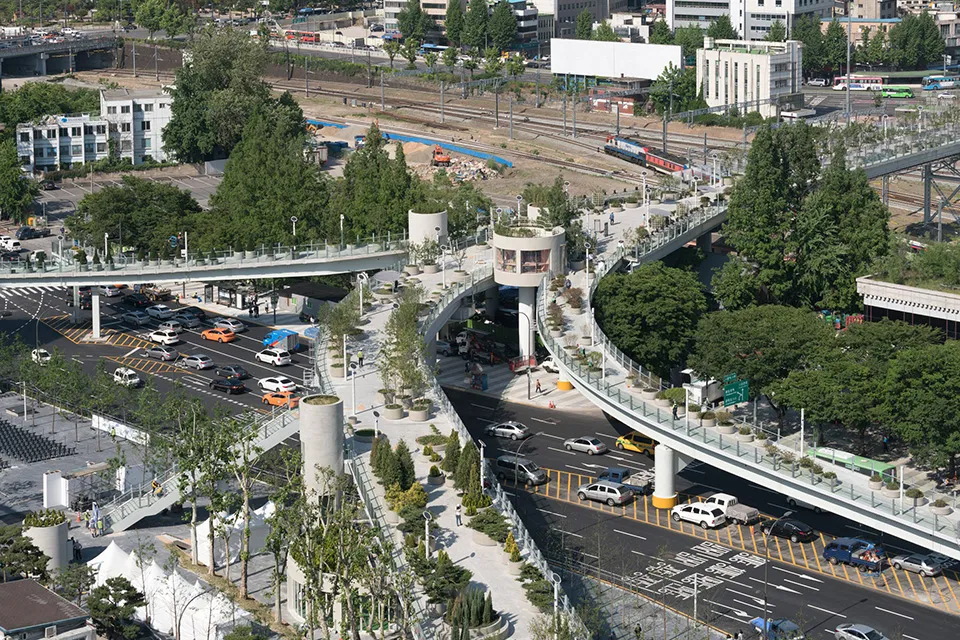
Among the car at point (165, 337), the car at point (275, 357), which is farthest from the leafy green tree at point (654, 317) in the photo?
the car at point (165, 337)

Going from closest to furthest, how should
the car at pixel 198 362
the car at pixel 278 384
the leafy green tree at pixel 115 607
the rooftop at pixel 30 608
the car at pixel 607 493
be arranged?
the rooftop at pixel 30 608, the leafy green tree at pixel 115 607, the car at pixel 607 493, the car at pixel 278 384, the car at pixel 198 362

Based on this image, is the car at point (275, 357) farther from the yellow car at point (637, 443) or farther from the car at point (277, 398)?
the yellow car at point (637, 443)

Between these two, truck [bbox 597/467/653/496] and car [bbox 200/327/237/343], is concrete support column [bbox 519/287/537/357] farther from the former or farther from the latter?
truck [bbox 597/467/653/496]

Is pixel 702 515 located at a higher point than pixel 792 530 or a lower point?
higher

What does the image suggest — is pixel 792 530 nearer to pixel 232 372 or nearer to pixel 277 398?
pixel 277 398

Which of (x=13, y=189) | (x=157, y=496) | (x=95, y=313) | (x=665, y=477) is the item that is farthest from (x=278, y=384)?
(x=13, y=189)

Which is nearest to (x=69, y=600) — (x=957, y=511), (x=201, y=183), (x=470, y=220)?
(x=957, y=511)
